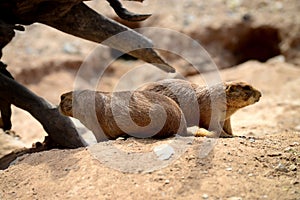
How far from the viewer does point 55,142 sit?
13.2 feet

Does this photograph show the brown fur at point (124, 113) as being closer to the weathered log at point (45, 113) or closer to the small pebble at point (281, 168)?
the weathered log at point (45, 113)

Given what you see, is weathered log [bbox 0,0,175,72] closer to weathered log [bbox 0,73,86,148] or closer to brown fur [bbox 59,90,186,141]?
weathered log [bbox 0,73,86,148]

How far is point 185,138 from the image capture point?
126 inches

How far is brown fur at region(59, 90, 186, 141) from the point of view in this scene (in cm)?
336

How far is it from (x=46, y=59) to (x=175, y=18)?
234 cm

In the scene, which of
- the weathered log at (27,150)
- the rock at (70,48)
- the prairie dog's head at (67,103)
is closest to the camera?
the prairie dog's head at (67,103)

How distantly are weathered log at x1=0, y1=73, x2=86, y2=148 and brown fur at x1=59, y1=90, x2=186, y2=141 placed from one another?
0.43 meters

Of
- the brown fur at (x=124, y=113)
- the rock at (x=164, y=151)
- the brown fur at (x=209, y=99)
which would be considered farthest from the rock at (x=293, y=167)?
the brown fur at (x=209, y=99)

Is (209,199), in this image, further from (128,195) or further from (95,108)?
(95,108)

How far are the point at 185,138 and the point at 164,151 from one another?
35 centimetres

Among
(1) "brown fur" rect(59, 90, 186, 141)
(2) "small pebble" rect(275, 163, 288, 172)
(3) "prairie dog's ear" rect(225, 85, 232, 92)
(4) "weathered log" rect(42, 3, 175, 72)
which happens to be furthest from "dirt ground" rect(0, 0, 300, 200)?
(4) "weathered log" rect(42, 3, 175, 72)

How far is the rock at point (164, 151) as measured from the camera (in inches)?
111

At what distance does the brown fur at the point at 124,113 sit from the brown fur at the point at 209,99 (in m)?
0.41

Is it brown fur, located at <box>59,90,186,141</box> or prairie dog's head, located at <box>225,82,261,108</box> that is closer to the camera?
brown fur, located at <box>59,90,186,141</box>
